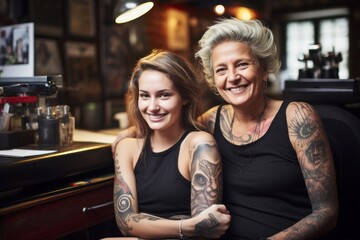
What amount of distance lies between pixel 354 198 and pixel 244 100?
0.63m

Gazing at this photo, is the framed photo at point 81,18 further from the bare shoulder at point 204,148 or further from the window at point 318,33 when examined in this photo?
the window at point 318,33

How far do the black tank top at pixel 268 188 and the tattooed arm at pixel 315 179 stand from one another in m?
0.06

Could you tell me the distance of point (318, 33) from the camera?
22.6ft

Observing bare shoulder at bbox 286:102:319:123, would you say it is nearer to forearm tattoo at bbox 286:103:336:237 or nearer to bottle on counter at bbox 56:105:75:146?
forearm tattoo at bbox 286:103:336:237

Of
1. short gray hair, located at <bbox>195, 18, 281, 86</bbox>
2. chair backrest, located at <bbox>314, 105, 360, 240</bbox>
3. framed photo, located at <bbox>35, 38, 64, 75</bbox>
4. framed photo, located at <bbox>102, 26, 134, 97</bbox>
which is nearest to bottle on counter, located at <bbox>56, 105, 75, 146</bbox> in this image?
short gray hair, located at <bbox>195, 18, 281, 86</bbox>

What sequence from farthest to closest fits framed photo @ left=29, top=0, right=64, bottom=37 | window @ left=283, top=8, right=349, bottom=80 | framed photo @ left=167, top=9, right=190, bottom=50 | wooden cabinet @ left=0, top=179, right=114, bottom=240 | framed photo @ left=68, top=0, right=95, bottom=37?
window @ left=283, top=8, right=349, bottom=80
framed photo @ left=167, top=9, right=190, bottom=50
framed photo @ left=68, top=0, right=95, bottom=37
framed photo @ left=29, top=0, right=64, bottom=37
wooden cabinet @ left=0, top=179, right=114, bottom=240

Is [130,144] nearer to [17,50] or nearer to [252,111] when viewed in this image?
[252,111]

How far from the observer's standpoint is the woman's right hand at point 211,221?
137 centimetres

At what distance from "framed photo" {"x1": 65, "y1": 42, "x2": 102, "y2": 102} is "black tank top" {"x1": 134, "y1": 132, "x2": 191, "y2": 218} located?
5.81 feet

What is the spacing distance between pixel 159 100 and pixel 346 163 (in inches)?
30.6

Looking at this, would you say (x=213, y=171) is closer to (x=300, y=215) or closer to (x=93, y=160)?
(x=300, y=215)

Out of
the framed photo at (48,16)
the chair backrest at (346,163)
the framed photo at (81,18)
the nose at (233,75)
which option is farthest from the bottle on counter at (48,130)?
the framed photo at (81,18)

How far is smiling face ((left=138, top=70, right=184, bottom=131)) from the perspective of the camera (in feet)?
4.94

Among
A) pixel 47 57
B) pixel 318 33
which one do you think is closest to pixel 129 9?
pixel 47 57
